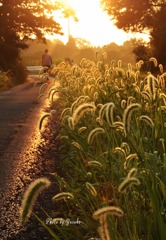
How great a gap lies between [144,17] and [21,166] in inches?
1132

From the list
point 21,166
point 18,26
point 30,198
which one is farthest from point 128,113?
point 18,26

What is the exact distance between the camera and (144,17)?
1305 inches

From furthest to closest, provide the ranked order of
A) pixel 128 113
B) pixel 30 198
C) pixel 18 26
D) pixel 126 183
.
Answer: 1. pixel 18 26
2. pixel 128 113
3. pixel 126 183
4. pixel 30 198

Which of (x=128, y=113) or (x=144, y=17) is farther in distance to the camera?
(x=144, y=17)

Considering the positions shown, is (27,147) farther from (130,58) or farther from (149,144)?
(130,58)

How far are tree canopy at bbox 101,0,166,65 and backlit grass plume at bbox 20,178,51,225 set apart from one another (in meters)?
27.2

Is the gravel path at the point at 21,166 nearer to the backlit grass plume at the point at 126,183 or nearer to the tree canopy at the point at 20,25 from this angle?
the backlit grass plume at the point at 126,183

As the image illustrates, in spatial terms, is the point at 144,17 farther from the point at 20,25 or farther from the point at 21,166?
the point at 21,166

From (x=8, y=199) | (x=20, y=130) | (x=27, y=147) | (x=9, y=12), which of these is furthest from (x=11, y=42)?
(x=8, y=199)

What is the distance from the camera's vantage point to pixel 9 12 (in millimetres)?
31109

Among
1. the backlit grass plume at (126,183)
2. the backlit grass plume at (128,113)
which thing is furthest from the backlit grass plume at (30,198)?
the backlit grass plume at (128,113)

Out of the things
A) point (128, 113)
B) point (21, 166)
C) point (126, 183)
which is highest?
point (128, 113)

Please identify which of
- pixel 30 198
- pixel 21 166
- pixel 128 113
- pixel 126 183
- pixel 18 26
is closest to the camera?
pixel 30 198

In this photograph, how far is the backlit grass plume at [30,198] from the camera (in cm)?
208
